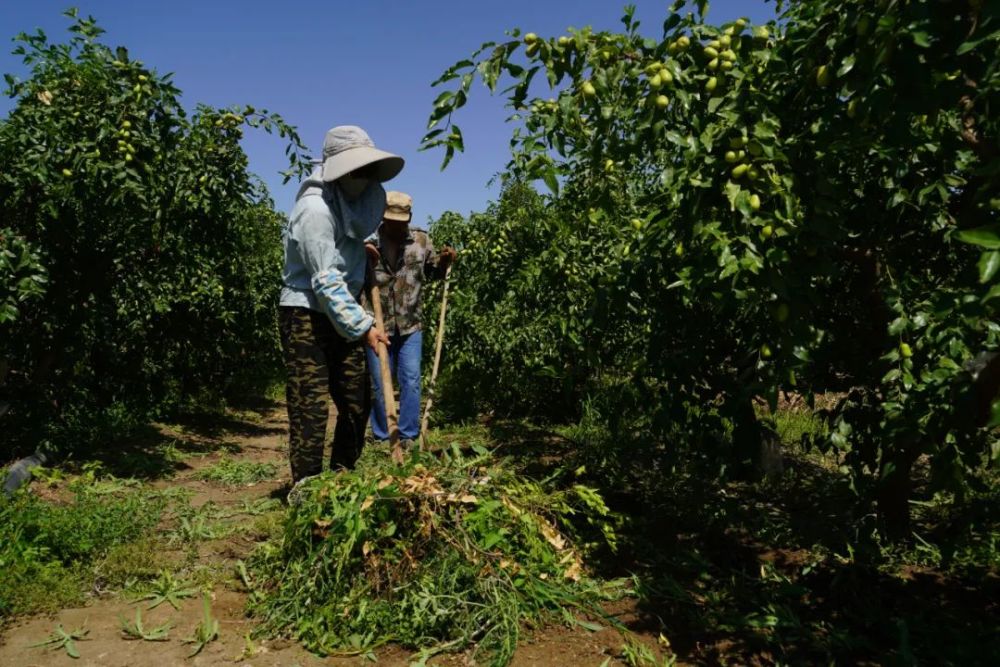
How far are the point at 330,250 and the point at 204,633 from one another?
59.1 inches

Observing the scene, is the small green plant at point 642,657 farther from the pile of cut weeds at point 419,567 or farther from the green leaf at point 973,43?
the green leaf at point 973,43

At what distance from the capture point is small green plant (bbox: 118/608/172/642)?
2371 mm

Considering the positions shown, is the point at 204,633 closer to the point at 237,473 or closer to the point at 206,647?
the point at 206,647

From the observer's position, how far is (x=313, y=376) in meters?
3.30

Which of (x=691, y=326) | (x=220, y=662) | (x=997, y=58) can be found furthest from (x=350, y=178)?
(x=997, y=58)

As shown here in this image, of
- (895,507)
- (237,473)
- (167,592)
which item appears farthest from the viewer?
(237,473)

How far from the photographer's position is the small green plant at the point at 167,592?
2590mm

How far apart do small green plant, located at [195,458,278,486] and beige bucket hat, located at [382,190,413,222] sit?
67.1 inches

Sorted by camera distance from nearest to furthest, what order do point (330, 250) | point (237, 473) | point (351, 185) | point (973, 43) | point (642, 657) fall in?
1. point (973, 43)
2. point (642, 657)
3. point (330, 250)
4. point (351, 185)
5. point (237, 473)

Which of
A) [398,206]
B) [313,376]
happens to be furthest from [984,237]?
[398,206]

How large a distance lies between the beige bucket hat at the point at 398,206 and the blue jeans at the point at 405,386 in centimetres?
74

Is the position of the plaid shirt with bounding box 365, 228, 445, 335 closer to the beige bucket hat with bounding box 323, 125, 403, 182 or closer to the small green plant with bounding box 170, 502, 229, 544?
the beige bucket hat with bounding box 323, 125, 403, 182

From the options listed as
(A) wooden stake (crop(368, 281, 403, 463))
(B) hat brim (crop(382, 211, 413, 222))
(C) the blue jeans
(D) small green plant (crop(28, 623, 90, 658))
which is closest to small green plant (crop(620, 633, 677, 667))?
(A) wooden stake (crop(368, 281, 403, 463))

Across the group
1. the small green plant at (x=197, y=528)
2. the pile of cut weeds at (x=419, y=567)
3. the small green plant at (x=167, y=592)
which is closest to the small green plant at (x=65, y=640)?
the small green plant at (x=167, y=592)
